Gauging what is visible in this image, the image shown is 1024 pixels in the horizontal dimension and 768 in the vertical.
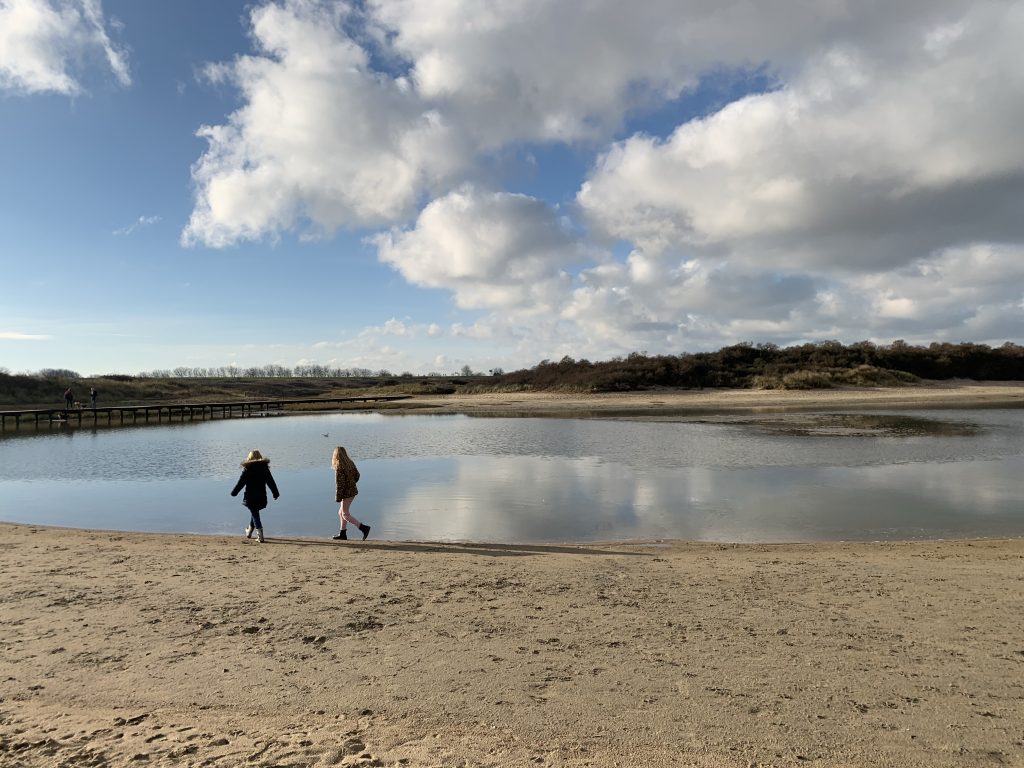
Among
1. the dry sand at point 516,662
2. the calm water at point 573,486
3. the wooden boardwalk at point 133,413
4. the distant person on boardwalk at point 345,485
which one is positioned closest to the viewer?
the dry sand at point 516,662

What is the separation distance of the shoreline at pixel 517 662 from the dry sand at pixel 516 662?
0.08ft

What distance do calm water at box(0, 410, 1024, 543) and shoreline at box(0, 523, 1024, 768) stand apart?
3.19m

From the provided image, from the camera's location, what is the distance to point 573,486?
Result: 16.2 metres

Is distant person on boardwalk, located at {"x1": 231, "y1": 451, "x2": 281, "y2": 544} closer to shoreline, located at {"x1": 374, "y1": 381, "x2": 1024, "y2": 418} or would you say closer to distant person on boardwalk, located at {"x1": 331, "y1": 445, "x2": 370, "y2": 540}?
distant person on boardwalk, located at {"x1": 331, "y1": 445, "x2": 370, "y2": 540}

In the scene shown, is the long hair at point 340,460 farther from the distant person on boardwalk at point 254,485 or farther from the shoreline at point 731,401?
the shoreline at point 731,401

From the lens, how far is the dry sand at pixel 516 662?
154 inches

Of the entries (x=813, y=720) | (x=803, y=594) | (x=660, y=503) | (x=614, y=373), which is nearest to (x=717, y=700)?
(x=813, y=720)

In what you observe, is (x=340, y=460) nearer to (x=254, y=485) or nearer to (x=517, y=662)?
(x=254, y=485)

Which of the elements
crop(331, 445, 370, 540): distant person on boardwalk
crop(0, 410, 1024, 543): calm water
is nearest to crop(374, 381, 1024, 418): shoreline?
crop(0, 410, 1024, 543): calm water

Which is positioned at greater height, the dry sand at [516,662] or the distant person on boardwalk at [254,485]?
the distant person on boardwalk at [254,485]

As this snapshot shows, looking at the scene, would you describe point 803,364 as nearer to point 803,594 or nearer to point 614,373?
point 614,373

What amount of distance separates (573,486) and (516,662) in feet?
36.7

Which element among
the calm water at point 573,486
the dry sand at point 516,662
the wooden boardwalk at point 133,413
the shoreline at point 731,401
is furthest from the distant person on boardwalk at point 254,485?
the wooden boardwalk at point 133,413

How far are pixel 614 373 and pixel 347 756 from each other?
67170mm
